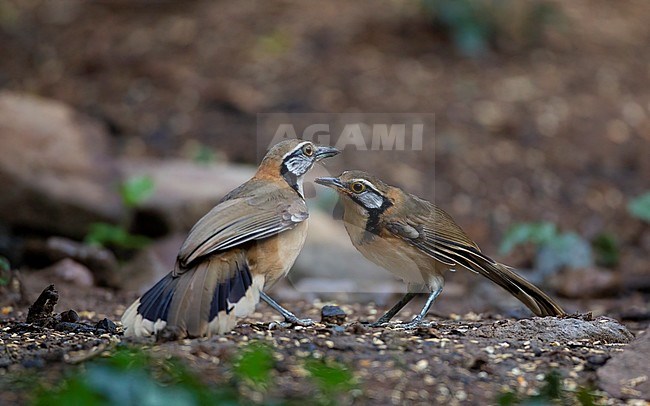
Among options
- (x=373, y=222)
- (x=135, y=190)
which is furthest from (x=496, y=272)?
(x=135, y=190)

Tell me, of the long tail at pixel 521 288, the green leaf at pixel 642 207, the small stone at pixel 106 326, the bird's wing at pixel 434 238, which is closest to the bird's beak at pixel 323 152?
the bird's wing at pixel 434 238

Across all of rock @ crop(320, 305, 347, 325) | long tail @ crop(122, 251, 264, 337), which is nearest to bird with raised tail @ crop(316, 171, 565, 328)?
rock @ crop(320, 305, 347, 325)

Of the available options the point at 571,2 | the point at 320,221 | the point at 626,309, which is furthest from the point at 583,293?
the point at 571,2

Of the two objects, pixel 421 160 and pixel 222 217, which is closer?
pixel 222 217

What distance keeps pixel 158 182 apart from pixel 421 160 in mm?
3300

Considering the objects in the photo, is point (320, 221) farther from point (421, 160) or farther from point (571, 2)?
point (571, 2)

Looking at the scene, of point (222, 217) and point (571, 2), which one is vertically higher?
point (571, 2)

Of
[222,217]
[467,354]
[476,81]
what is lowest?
[467,354]

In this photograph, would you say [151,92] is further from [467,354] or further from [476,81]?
[467,354]

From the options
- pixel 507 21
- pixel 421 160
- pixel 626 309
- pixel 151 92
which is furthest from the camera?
pixel 507 21

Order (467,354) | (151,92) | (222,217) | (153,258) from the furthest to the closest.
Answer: (151,92) → (153,258) → (222,217) → (467,354)

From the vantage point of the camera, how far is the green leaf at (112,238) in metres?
9.44

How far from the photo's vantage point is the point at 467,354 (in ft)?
17.8

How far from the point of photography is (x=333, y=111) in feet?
40.7
